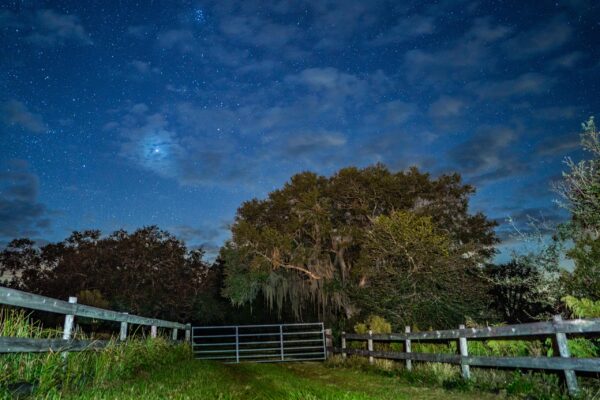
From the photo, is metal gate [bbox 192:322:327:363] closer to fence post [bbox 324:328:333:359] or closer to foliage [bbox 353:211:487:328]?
fence post [bbox 324:328:333:359]

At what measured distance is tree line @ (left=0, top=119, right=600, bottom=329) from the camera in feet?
56.2

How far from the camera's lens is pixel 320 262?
966 inches

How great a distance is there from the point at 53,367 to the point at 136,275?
2307 centimetres

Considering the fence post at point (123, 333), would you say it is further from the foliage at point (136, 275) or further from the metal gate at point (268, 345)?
the foliage at point (136, 275)

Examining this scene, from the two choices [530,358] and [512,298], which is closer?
[530,358]

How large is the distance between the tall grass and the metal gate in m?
10.2

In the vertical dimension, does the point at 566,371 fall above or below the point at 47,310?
below

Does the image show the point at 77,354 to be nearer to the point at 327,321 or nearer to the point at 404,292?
the point at 404,292

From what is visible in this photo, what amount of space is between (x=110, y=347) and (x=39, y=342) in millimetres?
2463

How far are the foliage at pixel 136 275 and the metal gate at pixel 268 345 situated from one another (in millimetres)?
3104

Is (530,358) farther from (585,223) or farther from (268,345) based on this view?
(268,345)

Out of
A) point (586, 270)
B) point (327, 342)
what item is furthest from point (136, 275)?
point (586, 270)

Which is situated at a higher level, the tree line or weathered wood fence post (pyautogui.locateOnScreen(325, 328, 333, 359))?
the tree line

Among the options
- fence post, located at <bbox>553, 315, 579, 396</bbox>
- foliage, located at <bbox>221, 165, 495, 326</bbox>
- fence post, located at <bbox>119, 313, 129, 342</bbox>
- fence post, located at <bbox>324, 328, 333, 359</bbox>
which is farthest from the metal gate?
fence post, located at <bbox>553, 315, 579, 396</bbox>
